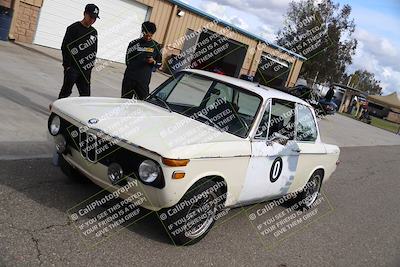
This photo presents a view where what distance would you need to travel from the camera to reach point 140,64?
7.23 m

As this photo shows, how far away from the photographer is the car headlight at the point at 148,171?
3936mm

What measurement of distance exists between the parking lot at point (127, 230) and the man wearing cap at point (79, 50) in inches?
39.8

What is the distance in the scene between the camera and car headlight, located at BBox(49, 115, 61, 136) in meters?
4.69

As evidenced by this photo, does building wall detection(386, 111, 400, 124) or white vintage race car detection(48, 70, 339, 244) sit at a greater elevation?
white vintage race car detection(48, 70, 339, 244)

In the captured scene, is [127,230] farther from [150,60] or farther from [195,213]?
[150,60]

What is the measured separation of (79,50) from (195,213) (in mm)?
3762

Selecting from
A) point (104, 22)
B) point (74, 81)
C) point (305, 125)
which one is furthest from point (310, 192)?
point (104, 22)

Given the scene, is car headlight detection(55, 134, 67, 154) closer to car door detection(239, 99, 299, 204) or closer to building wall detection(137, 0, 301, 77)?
car door detection(239, 99, 299, 204)

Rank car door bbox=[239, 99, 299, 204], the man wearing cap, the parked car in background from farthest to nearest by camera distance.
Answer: the parked car in background
the man wearing cap
car door bbox=[239, 99, 299, 204]

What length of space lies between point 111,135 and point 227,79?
204 centimetres

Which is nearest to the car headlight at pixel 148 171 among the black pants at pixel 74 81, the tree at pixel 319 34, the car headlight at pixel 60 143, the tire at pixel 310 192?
the car headlight at pixel 60 143

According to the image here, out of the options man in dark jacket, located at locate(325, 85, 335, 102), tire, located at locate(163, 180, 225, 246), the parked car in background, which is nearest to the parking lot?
tire, located at locate(163, 180, 225, 246)

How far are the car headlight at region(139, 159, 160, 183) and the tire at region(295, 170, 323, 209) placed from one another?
323 centimetres

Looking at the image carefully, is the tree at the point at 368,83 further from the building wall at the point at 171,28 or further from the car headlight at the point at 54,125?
the car headlight at the point at 54,125
